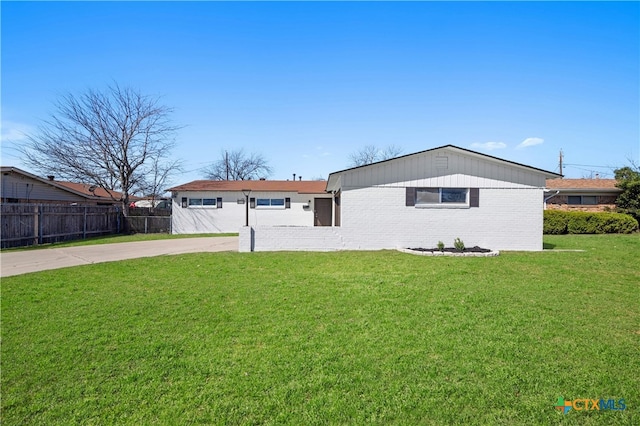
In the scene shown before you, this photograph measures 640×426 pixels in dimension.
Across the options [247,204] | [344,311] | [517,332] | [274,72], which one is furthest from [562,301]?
[247,204]

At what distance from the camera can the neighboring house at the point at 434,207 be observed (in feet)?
41.6

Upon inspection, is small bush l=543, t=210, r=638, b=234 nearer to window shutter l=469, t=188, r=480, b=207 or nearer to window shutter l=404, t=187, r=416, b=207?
window shutter l=469, t=188, r=480, b=207

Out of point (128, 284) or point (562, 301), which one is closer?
point (562, 301)

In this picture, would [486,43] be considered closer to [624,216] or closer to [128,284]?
[128,284]

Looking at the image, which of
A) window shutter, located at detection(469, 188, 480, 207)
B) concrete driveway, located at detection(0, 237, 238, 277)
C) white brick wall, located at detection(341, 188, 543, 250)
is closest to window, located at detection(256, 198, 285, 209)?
concrete driveway, located at detection(0, 237, 238, 277)

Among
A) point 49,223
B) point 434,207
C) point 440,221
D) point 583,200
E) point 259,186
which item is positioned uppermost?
point 259,186

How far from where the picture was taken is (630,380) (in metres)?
3.26

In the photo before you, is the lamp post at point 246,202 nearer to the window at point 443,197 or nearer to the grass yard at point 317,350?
the window at point 443,197

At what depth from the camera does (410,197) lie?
12.7 m

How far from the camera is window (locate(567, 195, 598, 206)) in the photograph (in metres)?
24.9

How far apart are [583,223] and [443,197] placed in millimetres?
13787

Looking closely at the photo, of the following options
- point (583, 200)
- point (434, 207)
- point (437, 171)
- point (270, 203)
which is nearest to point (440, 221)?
point (434, 207)

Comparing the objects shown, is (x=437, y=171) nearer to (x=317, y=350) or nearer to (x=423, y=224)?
(x=423, y=224)

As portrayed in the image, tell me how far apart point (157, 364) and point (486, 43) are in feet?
40.4
